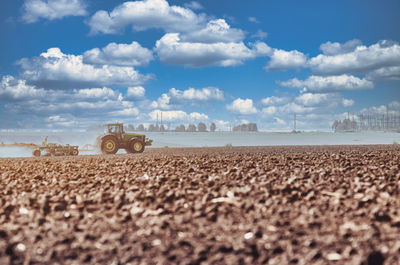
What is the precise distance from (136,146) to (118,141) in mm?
850

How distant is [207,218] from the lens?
16.2 feet

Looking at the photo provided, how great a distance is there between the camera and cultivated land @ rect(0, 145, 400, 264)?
414cm

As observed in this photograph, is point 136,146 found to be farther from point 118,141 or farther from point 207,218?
point 207,218

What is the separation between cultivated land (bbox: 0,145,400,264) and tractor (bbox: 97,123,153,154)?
28.8ft

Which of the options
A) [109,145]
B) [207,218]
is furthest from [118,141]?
[207,218]

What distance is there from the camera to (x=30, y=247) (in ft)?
14.7

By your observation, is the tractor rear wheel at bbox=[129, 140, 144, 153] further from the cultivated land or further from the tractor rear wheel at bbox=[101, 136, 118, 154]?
the cultivated land

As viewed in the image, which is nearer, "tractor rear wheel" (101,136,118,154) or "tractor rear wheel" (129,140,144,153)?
"tractor rear wheel" (101,136,118,154)

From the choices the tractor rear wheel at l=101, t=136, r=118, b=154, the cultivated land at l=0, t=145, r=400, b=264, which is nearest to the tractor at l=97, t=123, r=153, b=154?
the tractor rear wheel at l=101, t=136, r=118, b=154

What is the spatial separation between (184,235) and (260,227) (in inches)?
38.8

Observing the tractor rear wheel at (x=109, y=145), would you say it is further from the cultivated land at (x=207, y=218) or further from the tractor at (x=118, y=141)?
the cultivated land at (x=207, y=218)

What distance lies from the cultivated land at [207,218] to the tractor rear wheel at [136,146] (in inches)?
360

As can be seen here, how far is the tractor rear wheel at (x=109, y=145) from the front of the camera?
1620 centimetres

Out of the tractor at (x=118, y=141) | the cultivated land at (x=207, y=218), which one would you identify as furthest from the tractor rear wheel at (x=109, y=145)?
the cultivated land at (x=207, y=218)
